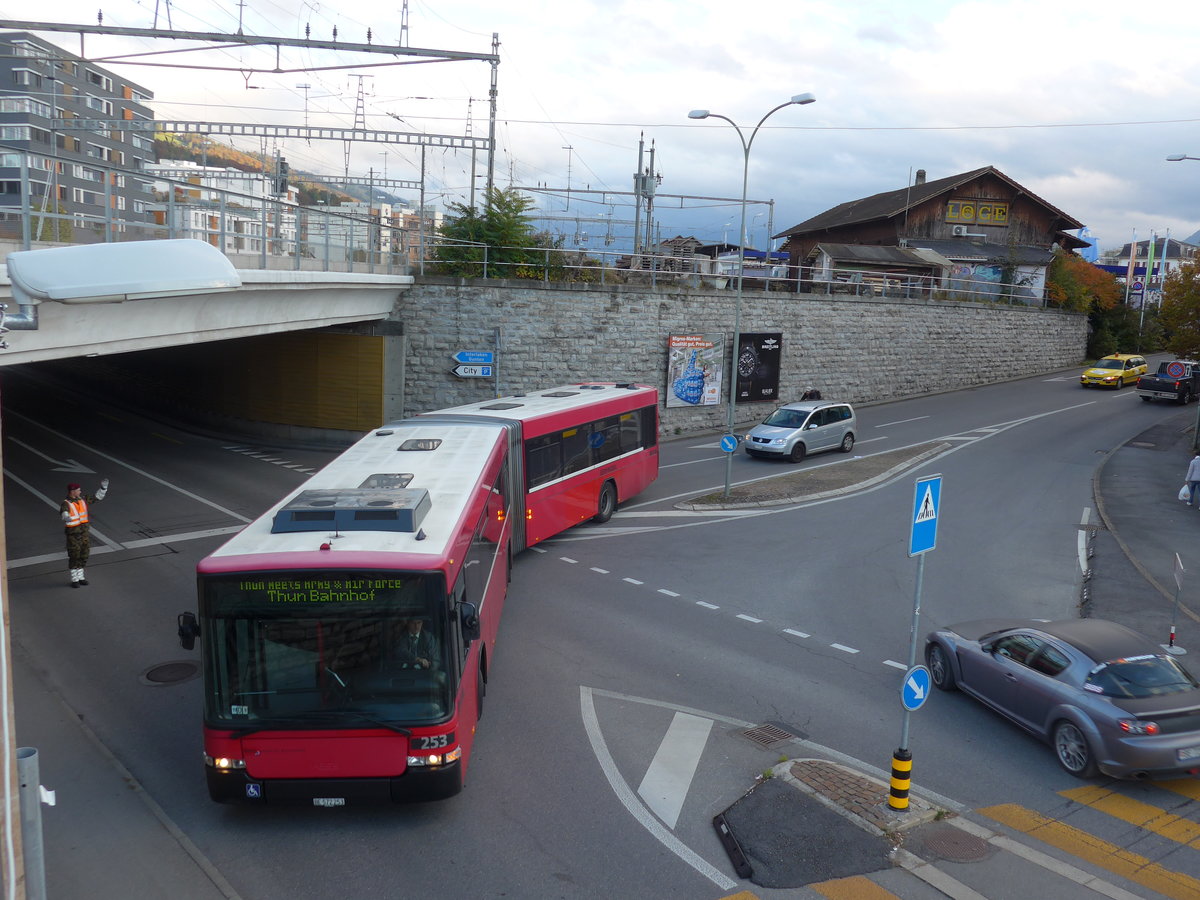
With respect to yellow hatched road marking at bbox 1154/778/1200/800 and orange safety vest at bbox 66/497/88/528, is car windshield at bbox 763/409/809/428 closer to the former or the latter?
yellow hatched road marking at bbox 1154/778/1200/800

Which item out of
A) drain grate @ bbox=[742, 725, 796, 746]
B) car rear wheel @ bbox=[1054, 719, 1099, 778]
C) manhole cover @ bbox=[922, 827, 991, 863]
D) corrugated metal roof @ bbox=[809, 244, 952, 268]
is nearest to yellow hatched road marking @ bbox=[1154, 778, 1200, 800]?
car rear wheel @ bbox=[1054, 719, 1099, 778]

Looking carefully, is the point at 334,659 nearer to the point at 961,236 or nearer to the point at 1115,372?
the point at 1115,372

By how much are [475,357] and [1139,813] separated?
75.2 feet

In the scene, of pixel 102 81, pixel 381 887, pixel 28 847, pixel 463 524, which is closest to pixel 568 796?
pixel 381 887

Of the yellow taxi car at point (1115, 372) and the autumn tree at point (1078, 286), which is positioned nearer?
the yellow taxi car at point (1115, 372)

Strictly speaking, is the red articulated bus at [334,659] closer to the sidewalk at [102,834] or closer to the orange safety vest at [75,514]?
the sidewalk at [102,834]

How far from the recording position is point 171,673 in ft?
35.6

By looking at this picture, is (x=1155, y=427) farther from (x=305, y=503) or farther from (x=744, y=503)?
(x=305, y=503)

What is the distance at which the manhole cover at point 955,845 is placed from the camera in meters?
7.24

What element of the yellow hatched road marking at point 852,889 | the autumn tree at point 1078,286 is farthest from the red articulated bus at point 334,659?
the autumn tree at point 1078,286

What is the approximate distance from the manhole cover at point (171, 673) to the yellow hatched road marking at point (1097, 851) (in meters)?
8.92

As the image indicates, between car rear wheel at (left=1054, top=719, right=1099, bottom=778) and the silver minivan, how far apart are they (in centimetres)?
1773

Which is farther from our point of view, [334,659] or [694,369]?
[694,369]

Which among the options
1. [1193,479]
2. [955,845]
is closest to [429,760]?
[955,845]
